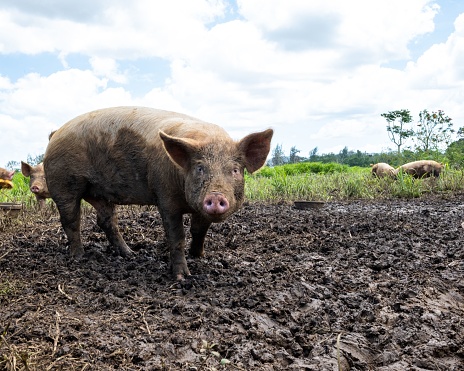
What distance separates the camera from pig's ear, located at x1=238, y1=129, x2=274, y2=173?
3.91 meters

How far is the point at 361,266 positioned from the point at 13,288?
2.80 m

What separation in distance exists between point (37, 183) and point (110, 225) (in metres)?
4.60

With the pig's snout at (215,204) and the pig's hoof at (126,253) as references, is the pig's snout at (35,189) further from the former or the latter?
the pig's snout at (215,204)

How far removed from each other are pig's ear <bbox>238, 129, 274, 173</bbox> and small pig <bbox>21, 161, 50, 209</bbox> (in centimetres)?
539

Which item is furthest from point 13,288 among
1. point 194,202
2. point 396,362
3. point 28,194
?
point 28,194

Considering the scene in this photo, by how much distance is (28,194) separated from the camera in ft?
31.1

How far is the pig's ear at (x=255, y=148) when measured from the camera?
391 cm

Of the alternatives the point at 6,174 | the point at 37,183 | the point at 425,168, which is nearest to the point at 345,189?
the point at 425,168

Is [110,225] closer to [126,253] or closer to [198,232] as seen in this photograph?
[126,253]

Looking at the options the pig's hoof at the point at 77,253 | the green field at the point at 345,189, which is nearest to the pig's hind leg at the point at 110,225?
the pig's hoof at the point at 77,253

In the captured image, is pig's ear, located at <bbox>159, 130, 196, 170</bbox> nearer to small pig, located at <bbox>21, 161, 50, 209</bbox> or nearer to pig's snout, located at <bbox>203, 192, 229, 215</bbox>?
pig's snout, located at <bbox>203, 192, 229, 215</bbox>

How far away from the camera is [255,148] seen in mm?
4016

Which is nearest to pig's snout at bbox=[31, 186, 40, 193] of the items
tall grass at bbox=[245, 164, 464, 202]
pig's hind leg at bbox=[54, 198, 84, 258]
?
tall grass at bbox=[245, 164, 464, 202]

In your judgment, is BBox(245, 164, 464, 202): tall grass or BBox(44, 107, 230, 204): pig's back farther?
BBox(245, 164, 464, 202): tall grass
